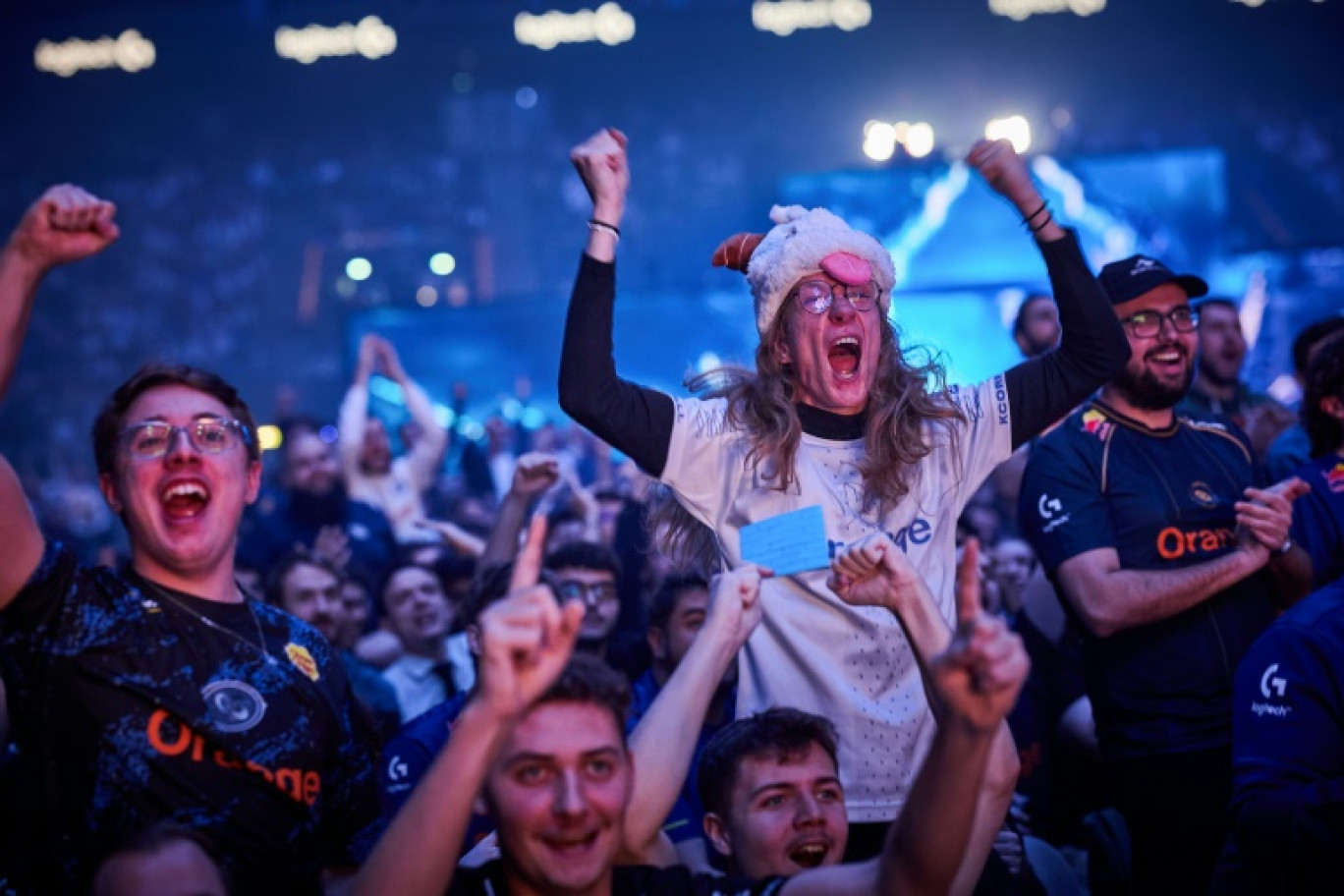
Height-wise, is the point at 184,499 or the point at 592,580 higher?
the point at 184,499

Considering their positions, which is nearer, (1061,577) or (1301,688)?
(1301,688)

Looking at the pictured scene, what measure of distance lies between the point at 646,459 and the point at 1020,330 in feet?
11.2

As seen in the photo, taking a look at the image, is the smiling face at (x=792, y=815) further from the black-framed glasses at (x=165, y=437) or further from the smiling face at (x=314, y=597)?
the smiling face at (x=314, y=597)

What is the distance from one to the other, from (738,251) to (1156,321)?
1280 mm

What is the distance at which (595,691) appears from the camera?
2248 millimetres

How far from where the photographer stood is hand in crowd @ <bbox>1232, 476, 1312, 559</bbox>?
3.29m

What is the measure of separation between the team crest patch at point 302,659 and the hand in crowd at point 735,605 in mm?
814

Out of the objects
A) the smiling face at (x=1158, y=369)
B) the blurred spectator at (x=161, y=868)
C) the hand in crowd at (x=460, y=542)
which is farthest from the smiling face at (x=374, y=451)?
the blurred spectator at (x=161, y=868)

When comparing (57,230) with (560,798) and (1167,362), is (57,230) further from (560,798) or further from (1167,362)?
(1167,362)

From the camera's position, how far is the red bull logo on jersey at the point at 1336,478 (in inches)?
146

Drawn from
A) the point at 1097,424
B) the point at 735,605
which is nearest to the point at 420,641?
the point at 1097,424

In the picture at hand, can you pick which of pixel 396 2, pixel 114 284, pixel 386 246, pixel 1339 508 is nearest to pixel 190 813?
pixel 1339 508

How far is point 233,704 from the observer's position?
2.46 metres

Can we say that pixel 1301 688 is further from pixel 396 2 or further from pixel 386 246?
pixel 396 2
